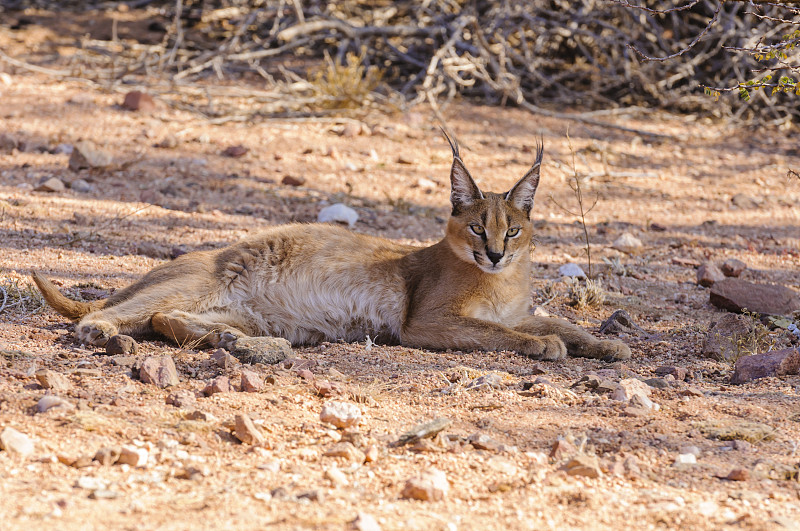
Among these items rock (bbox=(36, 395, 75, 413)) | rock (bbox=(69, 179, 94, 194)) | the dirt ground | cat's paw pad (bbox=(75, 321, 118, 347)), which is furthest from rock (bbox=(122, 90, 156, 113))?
rock (bbox=(36, 395, 75, 413))

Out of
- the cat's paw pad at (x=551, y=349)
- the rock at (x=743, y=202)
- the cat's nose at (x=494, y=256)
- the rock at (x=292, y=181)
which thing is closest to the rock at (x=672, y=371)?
the cat's paw pad at (x=551, y=349)

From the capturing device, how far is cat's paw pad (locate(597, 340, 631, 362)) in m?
4.57

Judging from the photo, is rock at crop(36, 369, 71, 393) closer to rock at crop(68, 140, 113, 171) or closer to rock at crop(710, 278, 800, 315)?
rock at crop(710, 278, 800, 315)

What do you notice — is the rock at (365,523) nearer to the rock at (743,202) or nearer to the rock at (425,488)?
the rock at (425,488)

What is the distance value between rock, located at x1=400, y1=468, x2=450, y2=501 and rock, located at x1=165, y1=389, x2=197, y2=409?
Result: 107 cm

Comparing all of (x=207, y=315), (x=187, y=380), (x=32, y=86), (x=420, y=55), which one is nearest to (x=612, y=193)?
(x=420, y=55)

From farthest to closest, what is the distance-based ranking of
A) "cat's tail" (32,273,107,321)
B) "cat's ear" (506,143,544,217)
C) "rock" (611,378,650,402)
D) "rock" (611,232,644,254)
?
"rock" (611,232,644,254)
"cat's ear" (506,143,544,217)
"cat's tail" (32,273,107,321)
"rock" (611,378,650,402)

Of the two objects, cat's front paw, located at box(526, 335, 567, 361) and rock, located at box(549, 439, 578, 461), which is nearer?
rock, located at box(549, 439, 578, 461)

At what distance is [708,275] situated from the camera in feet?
20.3

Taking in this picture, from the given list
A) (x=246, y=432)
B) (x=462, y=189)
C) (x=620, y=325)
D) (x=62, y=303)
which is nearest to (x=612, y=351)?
(x=620, y=325)

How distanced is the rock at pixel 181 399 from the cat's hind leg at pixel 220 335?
0.66m

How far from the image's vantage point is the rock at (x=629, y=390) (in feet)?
11.9

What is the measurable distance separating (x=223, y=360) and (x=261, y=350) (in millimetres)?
235

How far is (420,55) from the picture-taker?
1133cm
